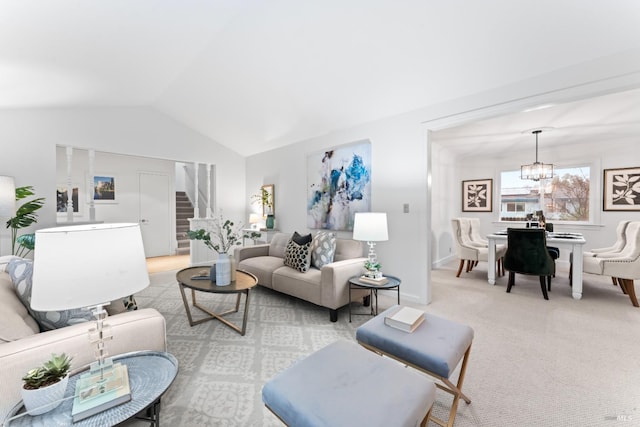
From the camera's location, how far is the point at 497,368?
207 centimetres

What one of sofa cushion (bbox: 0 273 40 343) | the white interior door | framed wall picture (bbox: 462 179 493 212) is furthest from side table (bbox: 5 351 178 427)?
framed wall picture (bbox: 462 179 493 212)

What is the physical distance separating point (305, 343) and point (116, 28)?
3.41m

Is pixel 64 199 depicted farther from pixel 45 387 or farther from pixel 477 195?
pixel 477 195

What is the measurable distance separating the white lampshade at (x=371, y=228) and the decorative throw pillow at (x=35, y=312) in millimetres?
2288

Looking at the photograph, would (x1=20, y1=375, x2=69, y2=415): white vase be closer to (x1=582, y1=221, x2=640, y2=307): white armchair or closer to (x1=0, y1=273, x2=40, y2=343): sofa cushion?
(x1=0, y1=273, x2=40, y2=343): sofa cushion

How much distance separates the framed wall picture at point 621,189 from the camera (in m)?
4.89

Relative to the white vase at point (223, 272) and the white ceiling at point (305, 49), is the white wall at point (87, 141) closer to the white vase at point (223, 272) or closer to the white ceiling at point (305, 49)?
the white ceiling at point (305, 49)

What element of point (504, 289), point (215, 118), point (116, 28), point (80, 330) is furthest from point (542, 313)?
point (215, 118)

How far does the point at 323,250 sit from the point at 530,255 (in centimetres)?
291

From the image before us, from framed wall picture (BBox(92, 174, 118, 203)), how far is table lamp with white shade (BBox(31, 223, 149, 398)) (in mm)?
6177

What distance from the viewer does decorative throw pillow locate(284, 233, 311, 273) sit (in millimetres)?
3300

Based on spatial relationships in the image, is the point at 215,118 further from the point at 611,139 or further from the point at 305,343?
the point at 611,139

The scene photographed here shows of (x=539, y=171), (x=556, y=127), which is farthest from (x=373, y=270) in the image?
(x=556, y=127)

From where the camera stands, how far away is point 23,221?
3611 millimetres
